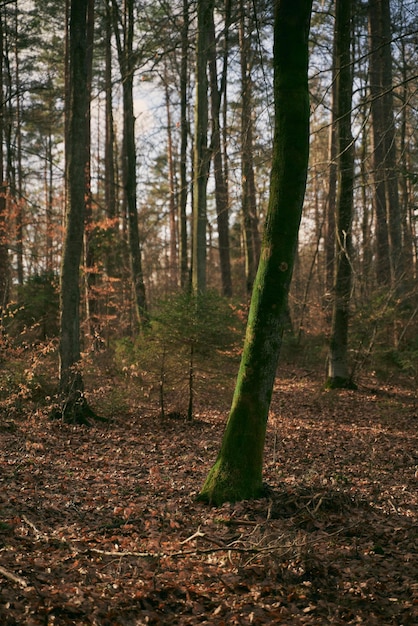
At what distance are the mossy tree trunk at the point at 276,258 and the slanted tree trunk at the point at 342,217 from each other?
578 centimetres

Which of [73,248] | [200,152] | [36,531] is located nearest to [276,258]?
[36,531]

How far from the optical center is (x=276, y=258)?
18.7 ft

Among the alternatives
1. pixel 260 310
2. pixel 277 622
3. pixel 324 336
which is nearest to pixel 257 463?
pixel 260 310

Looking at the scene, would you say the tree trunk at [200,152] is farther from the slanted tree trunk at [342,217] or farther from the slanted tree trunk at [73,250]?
the slanted tree trunk at [73,250]

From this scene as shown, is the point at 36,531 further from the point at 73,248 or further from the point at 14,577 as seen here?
the point at 73,248

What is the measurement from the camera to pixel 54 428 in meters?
9.38

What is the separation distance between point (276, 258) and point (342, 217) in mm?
6903

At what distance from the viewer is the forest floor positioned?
399 centimetres

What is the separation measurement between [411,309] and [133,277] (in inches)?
299

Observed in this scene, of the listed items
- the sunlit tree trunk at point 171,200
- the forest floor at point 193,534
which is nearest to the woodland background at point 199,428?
the forest floor at point 193,534

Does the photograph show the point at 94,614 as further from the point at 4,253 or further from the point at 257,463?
the point at 4,253

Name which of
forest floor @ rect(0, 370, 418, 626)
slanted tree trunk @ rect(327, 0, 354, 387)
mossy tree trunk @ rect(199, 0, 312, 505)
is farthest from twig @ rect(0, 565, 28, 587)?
slanted tree trunk @ rect(327, 0, 354, 387)

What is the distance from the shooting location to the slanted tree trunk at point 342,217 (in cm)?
1133

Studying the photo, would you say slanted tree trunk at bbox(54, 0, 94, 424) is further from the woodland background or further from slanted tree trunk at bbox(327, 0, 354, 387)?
slanted tree trunk at bbox(327, 0, 354, 387)
